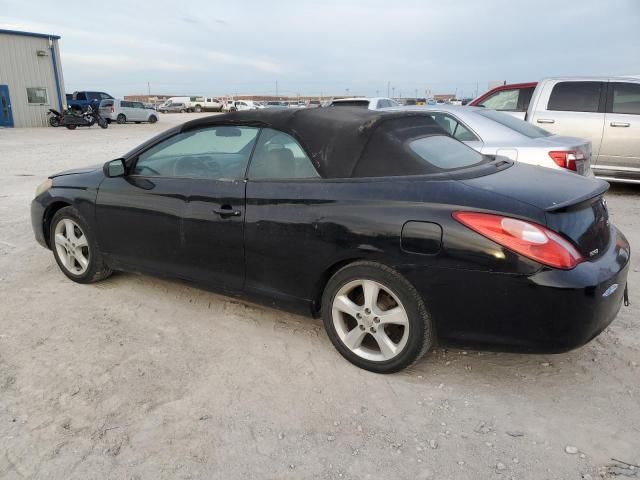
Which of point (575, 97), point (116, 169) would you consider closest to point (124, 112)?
point (575, 97)

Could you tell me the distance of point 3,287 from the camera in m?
4.30

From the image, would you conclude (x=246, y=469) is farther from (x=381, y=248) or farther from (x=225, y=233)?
(x=225, y=233)

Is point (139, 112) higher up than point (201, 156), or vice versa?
point (201, 156)

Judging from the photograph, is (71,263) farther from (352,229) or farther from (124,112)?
(124,112)

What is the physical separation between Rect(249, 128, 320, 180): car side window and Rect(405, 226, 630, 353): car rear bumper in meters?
0.98

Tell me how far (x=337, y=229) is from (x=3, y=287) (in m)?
3.13

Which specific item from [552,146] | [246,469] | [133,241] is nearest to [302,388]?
[246,469]

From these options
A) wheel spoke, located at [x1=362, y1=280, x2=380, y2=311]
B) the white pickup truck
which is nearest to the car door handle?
wheel spoke, located at [x1=362, y1=280, x2=380, y2=311]

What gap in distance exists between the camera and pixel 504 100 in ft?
32.2

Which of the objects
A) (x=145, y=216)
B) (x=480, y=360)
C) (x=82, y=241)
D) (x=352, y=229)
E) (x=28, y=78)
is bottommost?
(x=480, y=360)

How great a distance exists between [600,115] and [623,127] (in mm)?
381

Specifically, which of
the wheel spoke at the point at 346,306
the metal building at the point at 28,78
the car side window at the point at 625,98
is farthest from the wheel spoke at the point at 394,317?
the metal building at the point at 28,78

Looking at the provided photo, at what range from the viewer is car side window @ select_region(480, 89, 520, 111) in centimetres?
962

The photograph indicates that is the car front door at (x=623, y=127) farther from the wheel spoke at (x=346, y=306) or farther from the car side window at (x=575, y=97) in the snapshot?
the wheel spoke at (x=346, y=306)
